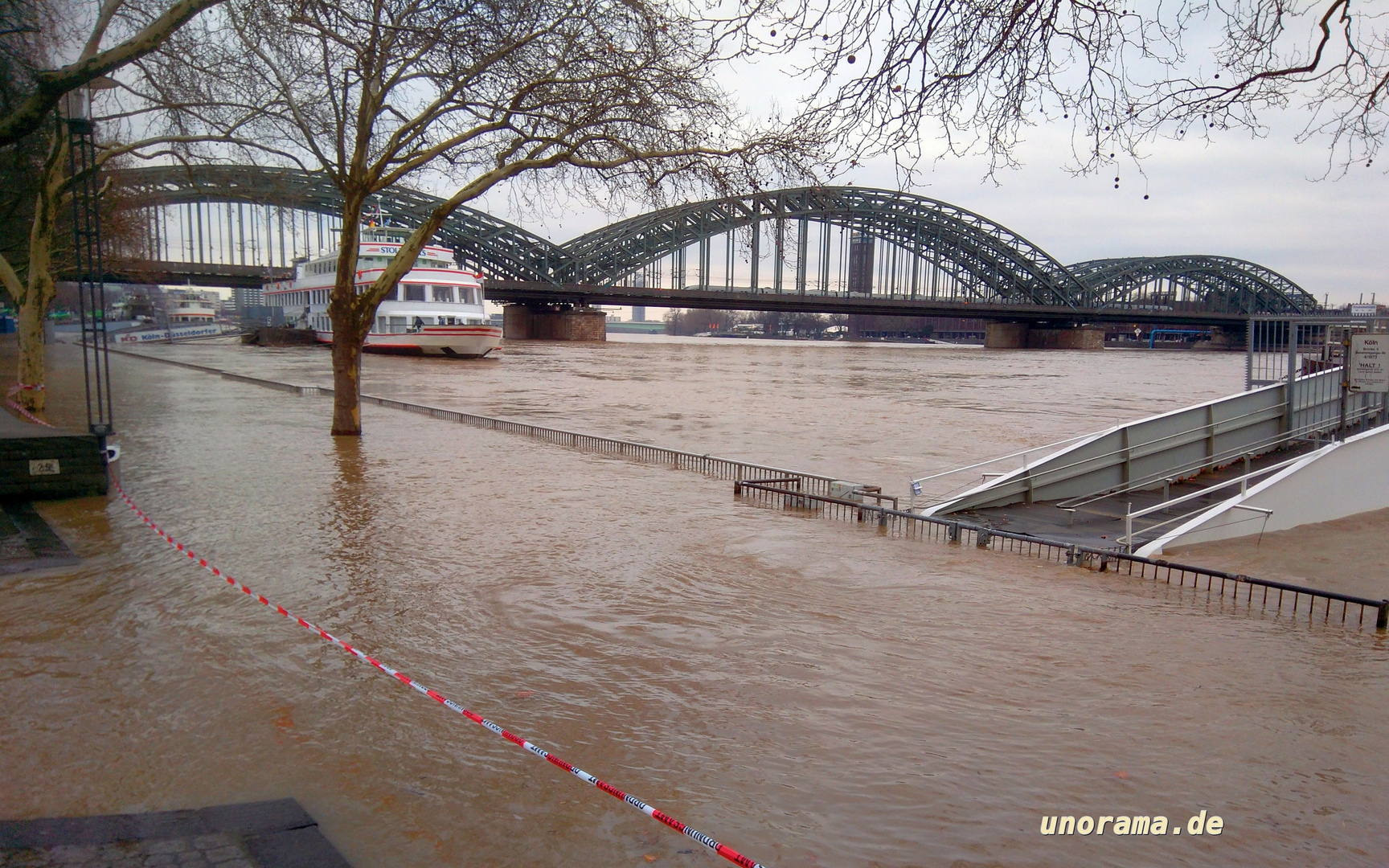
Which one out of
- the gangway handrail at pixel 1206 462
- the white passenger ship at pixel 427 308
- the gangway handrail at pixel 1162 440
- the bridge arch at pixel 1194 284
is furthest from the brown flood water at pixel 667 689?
the bridge arch at pixel 1194 284

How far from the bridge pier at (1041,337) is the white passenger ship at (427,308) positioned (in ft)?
263

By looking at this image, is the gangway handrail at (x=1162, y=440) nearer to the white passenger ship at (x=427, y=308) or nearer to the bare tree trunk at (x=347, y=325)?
the bare tree trunk at (x=347, y=325)

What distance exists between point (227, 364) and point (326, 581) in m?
44.6

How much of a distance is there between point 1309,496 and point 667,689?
391 inches

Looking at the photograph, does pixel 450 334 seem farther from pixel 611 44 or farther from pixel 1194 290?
pixel 1194 290

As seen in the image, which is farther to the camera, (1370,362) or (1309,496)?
(1370,362)

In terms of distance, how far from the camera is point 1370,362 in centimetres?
1306

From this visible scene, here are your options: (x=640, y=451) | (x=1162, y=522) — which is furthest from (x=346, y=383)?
(x=1162, y=522)

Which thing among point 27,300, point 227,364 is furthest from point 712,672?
point 227,364

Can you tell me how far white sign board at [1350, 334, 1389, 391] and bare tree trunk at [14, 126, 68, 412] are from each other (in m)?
22.5

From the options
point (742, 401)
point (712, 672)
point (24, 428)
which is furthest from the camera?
point (742, 401)

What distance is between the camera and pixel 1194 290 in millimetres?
146750

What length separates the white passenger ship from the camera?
187 ft

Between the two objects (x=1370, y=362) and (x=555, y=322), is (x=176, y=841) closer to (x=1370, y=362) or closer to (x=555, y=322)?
(x=1370, y=362)
